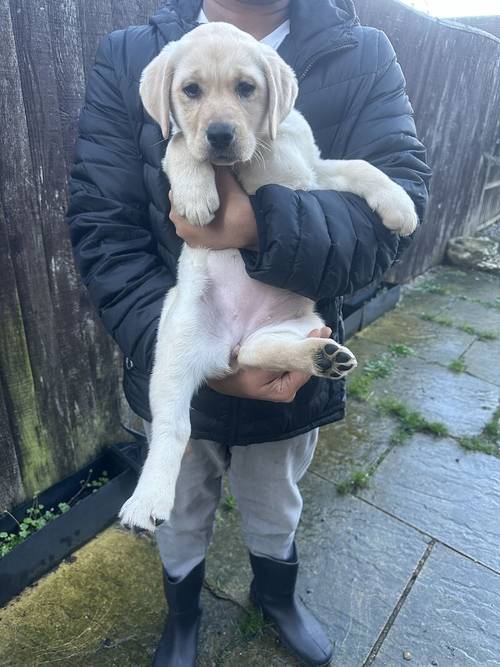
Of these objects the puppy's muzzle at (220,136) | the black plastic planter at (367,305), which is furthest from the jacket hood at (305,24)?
the black plastic planter at (367,305)

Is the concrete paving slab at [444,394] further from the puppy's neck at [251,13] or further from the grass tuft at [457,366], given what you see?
the puppy's neck at [251,13]

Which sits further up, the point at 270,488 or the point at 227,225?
the point at 227,225

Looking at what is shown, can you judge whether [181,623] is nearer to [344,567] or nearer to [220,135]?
[344,567]

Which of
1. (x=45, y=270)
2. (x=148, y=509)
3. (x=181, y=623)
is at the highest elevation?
(x=45, y=270)

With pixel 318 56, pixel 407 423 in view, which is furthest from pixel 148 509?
pixel 407 423

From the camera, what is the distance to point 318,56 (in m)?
1.62

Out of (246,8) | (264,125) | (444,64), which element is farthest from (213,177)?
(444,64)

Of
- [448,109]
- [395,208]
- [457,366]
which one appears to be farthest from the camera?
[448,109]

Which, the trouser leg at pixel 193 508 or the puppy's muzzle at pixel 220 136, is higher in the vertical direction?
the puppy's muzzle at pixel 220 136

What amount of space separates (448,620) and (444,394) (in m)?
1.92

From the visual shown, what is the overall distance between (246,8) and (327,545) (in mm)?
2347

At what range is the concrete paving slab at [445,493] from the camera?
2.64m

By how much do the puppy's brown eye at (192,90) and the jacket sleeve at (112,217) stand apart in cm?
21

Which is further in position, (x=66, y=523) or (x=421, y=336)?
(x=421, y=336)
